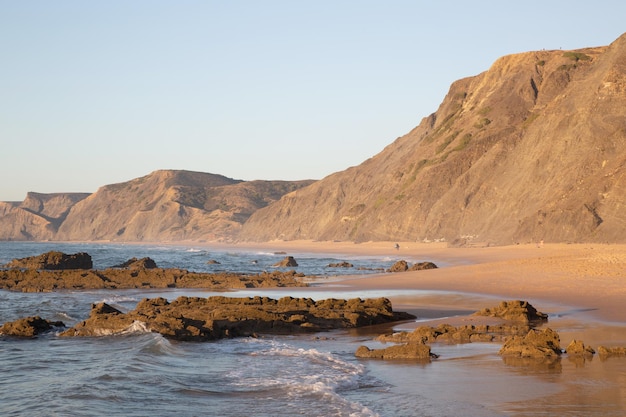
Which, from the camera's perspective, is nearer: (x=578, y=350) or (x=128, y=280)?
(x=578, y=350)

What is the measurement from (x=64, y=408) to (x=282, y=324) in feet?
30.1

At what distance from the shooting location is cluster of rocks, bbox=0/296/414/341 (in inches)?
744

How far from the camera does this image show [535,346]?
540 inches

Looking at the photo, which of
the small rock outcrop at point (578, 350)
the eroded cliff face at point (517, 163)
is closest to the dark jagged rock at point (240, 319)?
the small rock outcrop at point (578, 350)

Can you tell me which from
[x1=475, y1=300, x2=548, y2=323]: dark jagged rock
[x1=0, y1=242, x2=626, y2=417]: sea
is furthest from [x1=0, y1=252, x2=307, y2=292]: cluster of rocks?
[x1=0, y1=242, x2=626, y2=417]: sea

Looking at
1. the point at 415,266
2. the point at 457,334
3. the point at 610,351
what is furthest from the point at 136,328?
the point at 415,266

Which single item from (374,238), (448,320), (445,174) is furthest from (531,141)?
(448,320)

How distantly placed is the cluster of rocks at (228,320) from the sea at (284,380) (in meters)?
0.67

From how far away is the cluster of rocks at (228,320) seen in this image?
1889cm

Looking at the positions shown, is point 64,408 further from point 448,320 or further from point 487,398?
point 448,320

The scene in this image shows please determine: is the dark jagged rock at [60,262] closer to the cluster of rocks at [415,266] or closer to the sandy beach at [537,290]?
the sandy beach at [537,290]

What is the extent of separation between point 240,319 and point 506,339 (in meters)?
7.45

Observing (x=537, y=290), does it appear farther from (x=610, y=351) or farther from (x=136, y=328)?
(x=136, y=328)

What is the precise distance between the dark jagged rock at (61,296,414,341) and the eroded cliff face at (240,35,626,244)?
31735 millimetres
